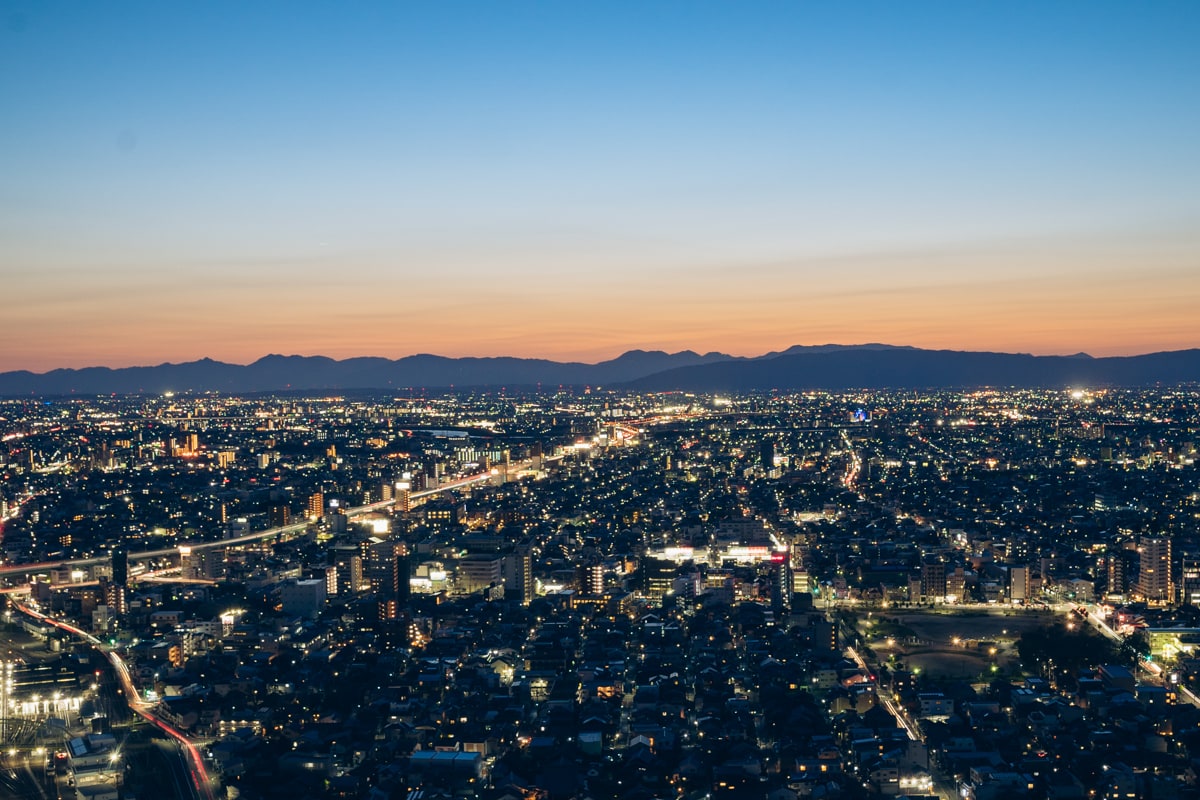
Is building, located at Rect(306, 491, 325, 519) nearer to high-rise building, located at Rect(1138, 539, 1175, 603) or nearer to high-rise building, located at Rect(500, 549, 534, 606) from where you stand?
high-rise building, located at Rect(500, 549, 534, 606)

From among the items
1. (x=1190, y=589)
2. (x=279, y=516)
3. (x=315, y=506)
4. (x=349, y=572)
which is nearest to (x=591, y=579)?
(x=349, y=572)

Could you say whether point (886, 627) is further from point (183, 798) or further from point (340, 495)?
point (340, 495)

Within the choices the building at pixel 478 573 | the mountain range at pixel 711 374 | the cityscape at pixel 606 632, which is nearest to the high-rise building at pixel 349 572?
the cityscape at pixel 606 632

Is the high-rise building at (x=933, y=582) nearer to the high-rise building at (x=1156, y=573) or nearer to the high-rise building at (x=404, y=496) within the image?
the high-rise building at (x=1156, y=573)

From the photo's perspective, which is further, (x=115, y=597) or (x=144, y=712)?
(x=115, y=597)

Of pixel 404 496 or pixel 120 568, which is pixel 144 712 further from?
pixel 404 496

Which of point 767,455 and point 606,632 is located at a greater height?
point 767,455
